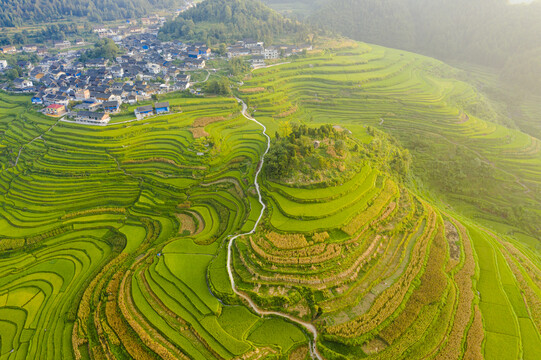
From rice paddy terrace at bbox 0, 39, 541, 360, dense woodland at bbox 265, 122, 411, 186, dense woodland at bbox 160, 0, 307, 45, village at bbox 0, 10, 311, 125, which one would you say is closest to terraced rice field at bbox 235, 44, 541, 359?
rice paddy terrace at bbox 0, 39, 541, 360

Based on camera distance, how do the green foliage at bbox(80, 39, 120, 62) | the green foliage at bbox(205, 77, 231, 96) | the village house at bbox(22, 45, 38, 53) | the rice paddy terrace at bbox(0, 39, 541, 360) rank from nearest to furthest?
the rice paddy terrace at bbox(0, 39, 541, 360) < the green foliage at bbox(205, 77, 231, 96) < the green foliage at bbox(80, 39, 120, 62) < the village house at bbox(22, 45, 38, 53)

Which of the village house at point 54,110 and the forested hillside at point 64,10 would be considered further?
the forested hillside at point 64,10

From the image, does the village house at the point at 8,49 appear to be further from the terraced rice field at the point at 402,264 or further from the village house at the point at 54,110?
the terraced rice field at the point at 402,264

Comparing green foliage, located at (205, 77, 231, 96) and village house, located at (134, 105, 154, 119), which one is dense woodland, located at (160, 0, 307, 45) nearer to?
green foliage, located at (205, 77, 231, 96)

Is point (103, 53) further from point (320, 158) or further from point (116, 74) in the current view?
point (320, 158)

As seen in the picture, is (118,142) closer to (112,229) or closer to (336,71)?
(112,229)

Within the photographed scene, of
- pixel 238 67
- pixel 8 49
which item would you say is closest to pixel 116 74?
pixel 238 67

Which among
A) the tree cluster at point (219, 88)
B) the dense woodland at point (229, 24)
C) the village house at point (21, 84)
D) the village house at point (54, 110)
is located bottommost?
the village house at point (54, 110)

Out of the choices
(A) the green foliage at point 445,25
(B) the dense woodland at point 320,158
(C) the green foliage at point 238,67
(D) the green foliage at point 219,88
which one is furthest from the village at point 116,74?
(A) the green foliage at point 445,25
